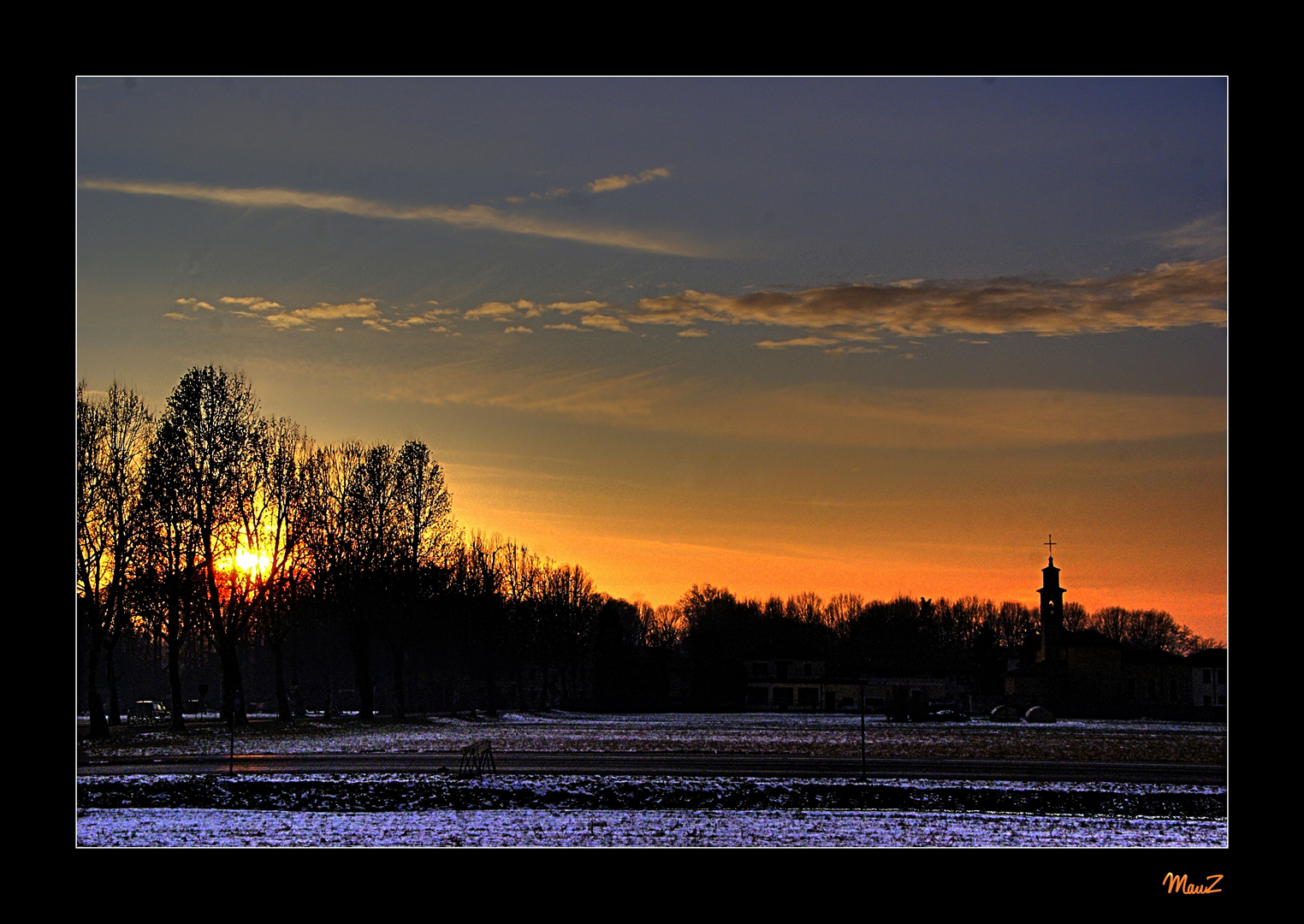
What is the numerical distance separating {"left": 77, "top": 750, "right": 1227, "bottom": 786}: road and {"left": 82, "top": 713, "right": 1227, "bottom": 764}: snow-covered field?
2542 millimetres

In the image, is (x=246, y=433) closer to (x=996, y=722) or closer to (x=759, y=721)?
(x=759, y=721)

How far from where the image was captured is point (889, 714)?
72.2 m

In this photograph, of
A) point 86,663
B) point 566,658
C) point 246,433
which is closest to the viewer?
point 86,663

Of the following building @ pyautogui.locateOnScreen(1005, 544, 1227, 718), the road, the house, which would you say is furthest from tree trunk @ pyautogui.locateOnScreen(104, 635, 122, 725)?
the house

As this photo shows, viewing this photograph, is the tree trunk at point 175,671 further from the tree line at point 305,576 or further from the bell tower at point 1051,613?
the bell tower at point 1051,613

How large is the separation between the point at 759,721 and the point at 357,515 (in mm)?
27125

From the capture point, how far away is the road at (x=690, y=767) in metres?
29.3

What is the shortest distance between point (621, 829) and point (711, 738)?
90.1 ft

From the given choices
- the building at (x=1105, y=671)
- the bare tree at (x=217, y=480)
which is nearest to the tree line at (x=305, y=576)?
the bare tree at (x=217, y=480)

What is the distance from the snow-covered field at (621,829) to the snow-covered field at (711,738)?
1578cm

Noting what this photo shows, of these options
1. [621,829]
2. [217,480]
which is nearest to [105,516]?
[217,480]

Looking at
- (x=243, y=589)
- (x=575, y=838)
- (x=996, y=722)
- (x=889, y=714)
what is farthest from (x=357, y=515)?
(x=575, y=838)

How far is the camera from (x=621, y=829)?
20.3 meters
